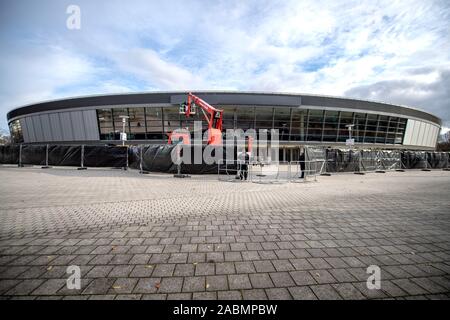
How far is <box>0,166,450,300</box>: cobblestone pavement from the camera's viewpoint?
2197mm

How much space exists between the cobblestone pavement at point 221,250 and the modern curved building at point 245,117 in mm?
27553

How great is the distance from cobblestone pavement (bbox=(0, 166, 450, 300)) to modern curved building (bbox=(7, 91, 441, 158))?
27553 mm

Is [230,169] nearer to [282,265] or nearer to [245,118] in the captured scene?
[282,265]

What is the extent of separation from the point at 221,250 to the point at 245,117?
30.5 m

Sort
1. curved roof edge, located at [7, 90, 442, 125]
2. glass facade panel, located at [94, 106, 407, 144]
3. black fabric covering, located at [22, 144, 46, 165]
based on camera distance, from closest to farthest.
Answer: black fabric covering, located at [22, 144, 46, 165] → curved roof edge, located at [7, 90, 442, 125] → glass facade panel, located at [94, 106, 407, 144]

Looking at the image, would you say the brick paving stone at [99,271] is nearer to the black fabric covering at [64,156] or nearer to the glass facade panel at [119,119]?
the black fabric covering at [64,156]

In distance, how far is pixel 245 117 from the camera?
105ft

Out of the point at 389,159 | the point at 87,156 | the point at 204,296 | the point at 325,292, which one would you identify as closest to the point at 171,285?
the point at 204,296

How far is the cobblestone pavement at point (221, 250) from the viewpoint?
2.20 meters

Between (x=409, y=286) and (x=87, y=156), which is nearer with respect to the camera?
(x=409, y=286)

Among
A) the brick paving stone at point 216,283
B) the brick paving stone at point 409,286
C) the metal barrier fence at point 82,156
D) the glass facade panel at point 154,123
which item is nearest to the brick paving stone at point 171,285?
the brick paving stone at point 216,283

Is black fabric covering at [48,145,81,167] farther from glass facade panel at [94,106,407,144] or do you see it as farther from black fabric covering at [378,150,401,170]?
black fabric covering at [378,150,401,170]

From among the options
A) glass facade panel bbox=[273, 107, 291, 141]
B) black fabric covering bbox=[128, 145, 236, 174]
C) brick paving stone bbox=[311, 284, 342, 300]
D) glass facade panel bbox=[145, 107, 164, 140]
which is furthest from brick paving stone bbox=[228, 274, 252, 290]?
glass facade panel bbox=[145, 107, 164, 140]
